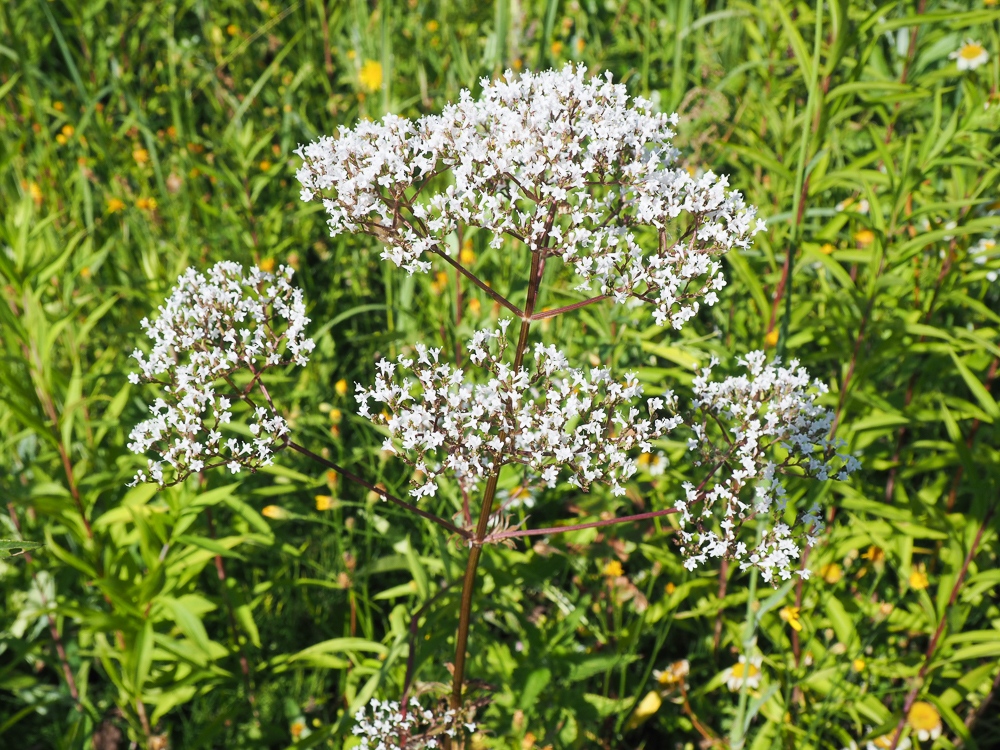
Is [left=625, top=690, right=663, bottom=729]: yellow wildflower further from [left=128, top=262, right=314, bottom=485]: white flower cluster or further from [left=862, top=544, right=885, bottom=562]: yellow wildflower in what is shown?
[left=128, top=262, right=314, bottom=485]: white flower cluster

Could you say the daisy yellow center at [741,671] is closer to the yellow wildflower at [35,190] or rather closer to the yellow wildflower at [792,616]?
the yellow wildflower at [792,616]

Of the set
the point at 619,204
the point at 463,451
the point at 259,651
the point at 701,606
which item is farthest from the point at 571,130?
the point at 259,651

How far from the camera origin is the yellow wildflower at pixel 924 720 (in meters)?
2.66

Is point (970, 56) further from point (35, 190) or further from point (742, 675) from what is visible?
point (35, 190)

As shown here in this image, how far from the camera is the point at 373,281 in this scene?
4.60m

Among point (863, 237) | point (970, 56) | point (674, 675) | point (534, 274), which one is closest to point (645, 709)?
point (674, 675)

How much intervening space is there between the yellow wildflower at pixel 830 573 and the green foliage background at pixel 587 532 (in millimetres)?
14

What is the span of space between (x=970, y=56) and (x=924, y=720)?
9.68 feet

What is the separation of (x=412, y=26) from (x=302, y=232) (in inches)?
82.3

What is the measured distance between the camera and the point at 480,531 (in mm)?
1965

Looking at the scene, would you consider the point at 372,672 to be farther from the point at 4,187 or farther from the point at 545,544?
the point at 4,187

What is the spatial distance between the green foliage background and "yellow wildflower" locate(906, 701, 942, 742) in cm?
8

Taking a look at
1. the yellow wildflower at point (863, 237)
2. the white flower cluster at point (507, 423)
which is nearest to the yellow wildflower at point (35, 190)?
the white flower cluster at point (507, 423)

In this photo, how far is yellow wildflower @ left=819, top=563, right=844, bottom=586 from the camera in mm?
2986
